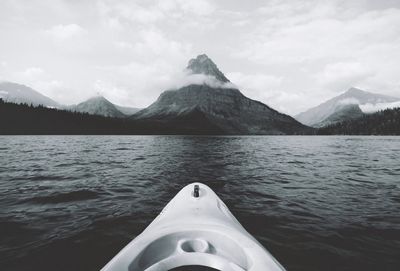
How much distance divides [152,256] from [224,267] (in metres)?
1.41

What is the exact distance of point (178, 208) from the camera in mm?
6648

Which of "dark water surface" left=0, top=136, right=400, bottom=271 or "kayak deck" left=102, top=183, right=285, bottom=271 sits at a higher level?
"kayak deck" left=102, top=183, right=285, bottom=271

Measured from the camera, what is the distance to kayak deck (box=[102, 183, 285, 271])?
364 centimetres

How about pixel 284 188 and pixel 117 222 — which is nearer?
pixel 117 222

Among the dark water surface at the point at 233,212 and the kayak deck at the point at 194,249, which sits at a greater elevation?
the kayak deck at the point at 194,249

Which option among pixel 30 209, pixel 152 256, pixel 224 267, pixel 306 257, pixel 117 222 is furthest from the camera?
pixel 30 209

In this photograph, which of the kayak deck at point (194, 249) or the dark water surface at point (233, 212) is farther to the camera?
the dark water surface at point (233, 212)

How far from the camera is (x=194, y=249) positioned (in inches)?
177

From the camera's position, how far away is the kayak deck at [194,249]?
3.64 meters

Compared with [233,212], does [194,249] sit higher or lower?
higher

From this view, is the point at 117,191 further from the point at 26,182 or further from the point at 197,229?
the point at 197,229

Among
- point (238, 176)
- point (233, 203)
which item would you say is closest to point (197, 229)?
point (233, 203)

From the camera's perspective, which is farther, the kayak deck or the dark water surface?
the dark water surface

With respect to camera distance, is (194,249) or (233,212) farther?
(233,212)
